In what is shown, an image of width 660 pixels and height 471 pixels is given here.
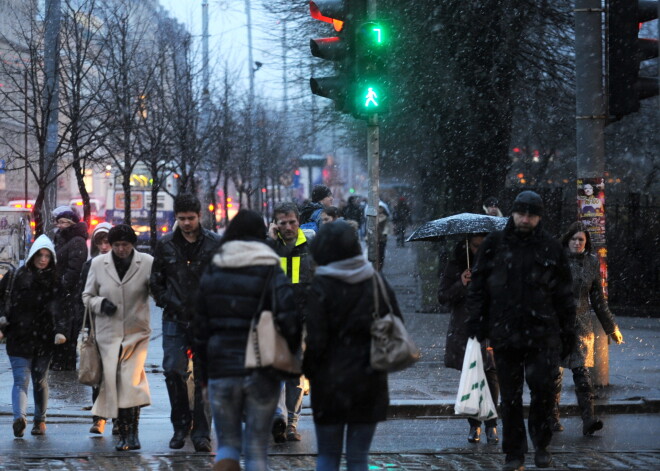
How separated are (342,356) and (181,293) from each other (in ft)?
9.28

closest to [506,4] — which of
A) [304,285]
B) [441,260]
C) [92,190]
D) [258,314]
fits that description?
[441,260]

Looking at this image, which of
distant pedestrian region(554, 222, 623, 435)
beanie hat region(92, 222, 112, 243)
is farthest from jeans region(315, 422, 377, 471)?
beanie hat region(92, 222, 112, 243)

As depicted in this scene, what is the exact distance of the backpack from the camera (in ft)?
38.3

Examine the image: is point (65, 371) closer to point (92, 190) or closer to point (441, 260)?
point (441, 260)

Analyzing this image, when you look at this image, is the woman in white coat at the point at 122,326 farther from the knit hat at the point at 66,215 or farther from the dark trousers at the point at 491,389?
the knit hat at the point at 66,215

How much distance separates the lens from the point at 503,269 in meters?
7.45

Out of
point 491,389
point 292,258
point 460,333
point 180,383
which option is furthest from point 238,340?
point 491,389

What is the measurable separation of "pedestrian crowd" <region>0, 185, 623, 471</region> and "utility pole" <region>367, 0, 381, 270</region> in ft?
2.20

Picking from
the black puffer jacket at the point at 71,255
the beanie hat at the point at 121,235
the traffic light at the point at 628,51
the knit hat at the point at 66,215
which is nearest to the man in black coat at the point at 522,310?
the beanie hat at the point at 121,235

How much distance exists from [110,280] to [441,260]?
12972 mm

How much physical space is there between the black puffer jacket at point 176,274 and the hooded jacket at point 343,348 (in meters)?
2.63

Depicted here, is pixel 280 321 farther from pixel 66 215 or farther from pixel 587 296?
pixel 66 215

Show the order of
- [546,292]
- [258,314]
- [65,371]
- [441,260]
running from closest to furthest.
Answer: [258,314] → [546,292] → [65,371] → [441,260]

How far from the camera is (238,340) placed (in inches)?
233
